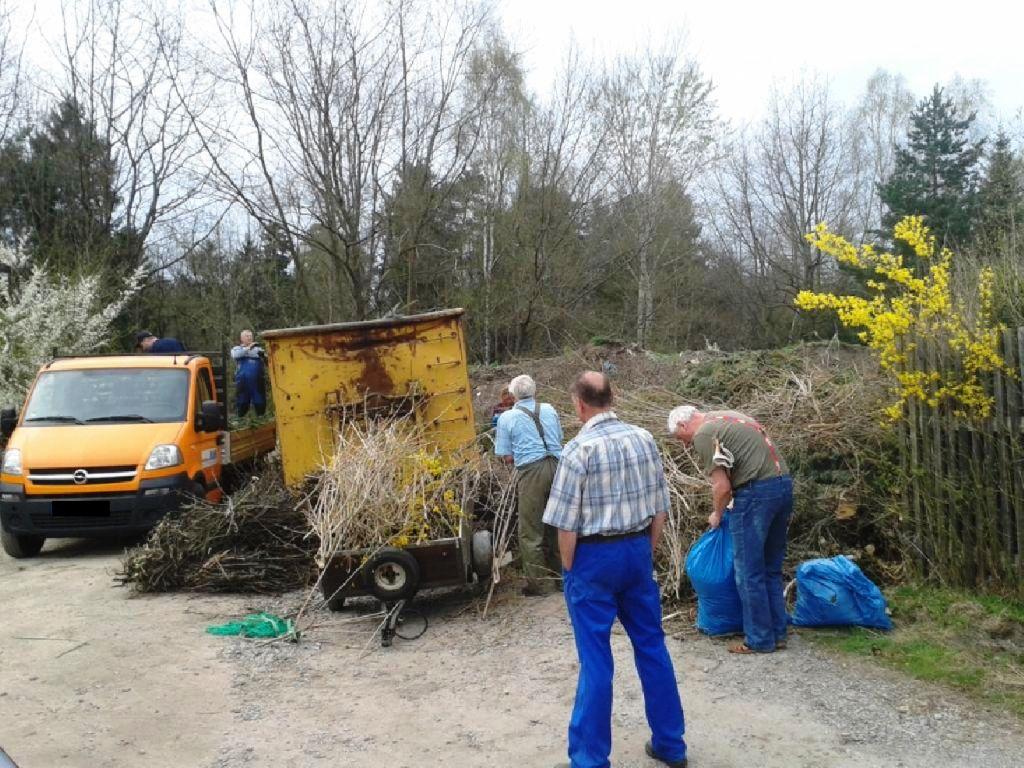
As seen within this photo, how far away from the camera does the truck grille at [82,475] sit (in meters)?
9.09

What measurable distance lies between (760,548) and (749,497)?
35 cm

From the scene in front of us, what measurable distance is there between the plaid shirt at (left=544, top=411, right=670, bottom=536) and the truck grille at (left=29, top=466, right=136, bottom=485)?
663cm

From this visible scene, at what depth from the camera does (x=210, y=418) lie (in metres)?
9.86

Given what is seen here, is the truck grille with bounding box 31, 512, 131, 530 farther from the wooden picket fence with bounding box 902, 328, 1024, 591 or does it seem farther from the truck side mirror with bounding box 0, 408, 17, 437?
the wooden picket fence with bounding box 902, 328, 1024, 591

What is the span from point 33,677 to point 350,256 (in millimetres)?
14449

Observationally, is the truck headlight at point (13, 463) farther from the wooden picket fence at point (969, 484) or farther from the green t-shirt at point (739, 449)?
the wooden picket fence at point (969, 484)

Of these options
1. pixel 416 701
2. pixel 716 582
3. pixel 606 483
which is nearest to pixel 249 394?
pixel 416 701

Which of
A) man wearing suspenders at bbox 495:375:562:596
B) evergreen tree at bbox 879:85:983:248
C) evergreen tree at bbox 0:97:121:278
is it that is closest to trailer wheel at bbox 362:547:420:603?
man wearing suspenders at bbox 495:375:562:596

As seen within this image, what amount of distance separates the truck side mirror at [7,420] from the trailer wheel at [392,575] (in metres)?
5.83

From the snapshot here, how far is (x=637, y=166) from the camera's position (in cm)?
2714

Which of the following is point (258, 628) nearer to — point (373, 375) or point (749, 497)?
point (373, 375)

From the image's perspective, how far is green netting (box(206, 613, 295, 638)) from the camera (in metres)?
6.66

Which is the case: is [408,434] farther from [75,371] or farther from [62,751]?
[75,371]

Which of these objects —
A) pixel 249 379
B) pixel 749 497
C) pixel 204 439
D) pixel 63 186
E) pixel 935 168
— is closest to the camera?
pixel 749 497
